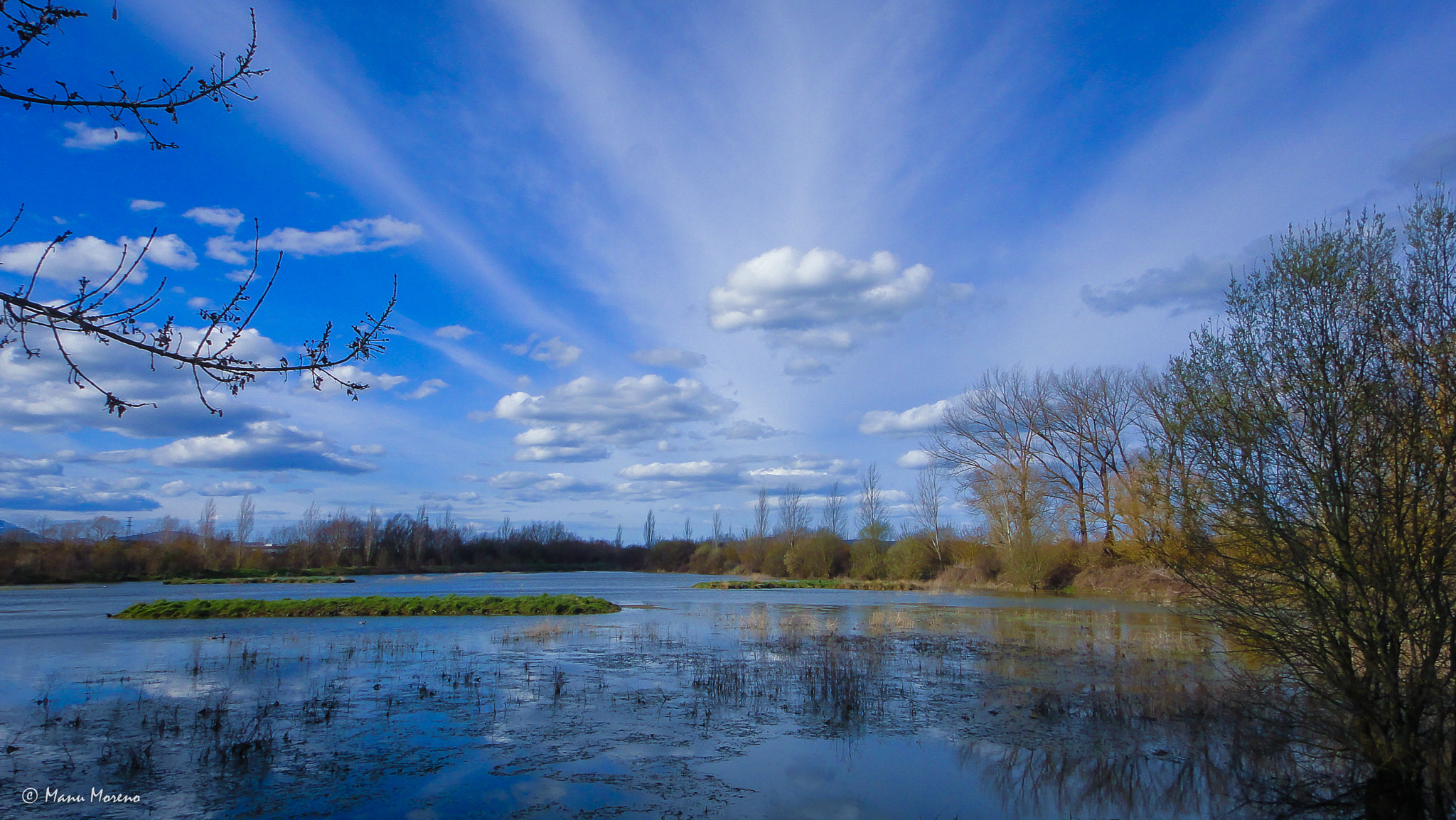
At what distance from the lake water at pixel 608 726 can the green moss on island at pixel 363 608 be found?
6434mm

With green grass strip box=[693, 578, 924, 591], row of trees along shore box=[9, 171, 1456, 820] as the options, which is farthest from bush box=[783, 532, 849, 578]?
row of trees along shore box=[9, 171, 1456, 820]

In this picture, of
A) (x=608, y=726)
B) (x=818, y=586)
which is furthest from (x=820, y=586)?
(x=608, y=726)

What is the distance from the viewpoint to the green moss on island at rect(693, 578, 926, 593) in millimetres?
52969

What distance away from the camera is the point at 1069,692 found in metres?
13.1

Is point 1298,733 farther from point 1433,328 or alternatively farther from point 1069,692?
point 1433,328

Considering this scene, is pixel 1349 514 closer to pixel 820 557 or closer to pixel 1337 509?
pixel 1337 509

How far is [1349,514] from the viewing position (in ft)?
24.4

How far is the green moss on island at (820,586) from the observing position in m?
53.0

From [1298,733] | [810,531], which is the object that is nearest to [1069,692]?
[1298,733]

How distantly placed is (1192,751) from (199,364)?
11.6 m

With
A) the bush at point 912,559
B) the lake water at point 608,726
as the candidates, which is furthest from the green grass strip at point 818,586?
the lake water at point 608,726

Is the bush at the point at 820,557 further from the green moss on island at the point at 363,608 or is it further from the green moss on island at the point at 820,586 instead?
the green moss on island at the point at 363,608

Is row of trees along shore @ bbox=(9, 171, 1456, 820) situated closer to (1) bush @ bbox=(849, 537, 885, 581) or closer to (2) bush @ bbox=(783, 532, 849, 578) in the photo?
(1) bush @ bbox=(849, 537, 885, 581)

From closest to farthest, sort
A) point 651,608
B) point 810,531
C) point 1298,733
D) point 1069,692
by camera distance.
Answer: point 1298,733 < point 1069,692 < point 651,608 < point 810,531
